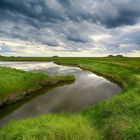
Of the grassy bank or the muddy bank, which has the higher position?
the grassy bank

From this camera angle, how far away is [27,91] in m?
32.1

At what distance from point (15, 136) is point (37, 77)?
27.5 metres

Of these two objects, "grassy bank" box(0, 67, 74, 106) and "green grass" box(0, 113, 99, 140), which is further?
"grassy bank" box(0, 67, 74, 106)

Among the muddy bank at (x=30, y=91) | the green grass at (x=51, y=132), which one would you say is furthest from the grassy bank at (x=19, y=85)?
the green grass at (x=51, y=132)

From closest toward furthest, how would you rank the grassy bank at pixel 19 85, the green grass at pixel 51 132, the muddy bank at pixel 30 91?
the green grass at pixel 51 132 → the muddy bank at pixel 30 91 → the grassy bank at pixel 19 85

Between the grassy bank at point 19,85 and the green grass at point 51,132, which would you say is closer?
the green grass at point 51,132

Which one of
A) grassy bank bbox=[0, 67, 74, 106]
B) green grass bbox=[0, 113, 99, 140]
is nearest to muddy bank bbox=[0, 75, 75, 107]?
grassy bank bbox=[0, 67, 74, 106]

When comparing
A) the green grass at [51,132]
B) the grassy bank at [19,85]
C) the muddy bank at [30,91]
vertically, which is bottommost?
the muddy bank at [30,91]

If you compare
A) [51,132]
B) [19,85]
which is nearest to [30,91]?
[19,85]

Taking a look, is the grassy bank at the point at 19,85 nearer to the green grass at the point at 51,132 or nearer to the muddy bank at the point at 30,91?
the muddy bank at the point at 30,91

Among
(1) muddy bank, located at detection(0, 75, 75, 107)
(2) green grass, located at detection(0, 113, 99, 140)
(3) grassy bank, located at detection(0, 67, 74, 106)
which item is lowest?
(1) muddy bank, located at detection(0, 75, 75, 107)

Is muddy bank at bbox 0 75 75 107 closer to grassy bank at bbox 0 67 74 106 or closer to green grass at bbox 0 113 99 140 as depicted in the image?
grassy bank at bbox 0 67 74 106

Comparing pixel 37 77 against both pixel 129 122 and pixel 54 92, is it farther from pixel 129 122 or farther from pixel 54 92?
pixel 129 122

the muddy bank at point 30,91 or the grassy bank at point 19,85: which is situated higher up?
the grassy bank at point 19,85
